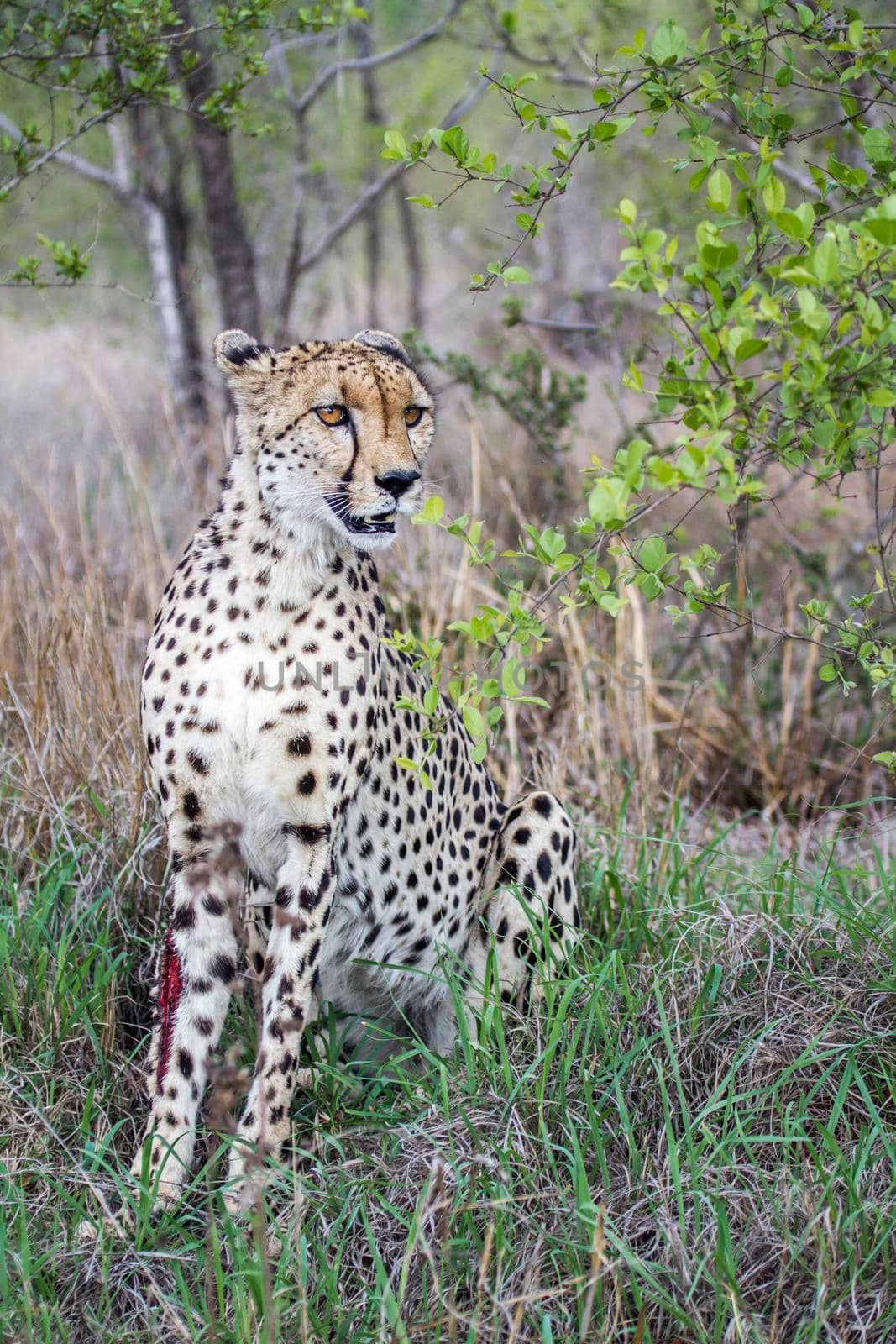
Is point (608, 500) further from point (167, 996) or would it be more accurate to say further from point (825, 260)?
point (167, 996)

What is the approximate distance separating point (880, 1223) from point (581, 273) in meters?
12.4

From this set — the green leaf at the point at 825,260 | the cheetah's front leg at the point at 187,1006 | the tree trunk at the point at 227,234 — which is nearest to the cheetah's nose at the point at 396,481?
the cheetah's front leg at the point at 187,1006

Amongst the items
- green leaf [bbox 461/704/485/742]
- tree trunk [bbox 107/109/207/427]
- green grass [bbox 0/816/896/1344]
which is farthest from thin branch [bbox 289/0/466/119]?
green leaf [bbox 461/704/485/742]

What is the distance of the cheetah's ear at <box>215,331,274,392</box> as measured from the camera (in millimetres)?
2500

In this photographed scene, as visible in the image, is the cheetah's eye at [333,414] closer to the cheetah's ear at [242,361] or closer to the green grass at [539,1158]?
the cheetah's ear at [242,361]

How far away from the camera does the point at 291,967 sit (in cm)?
238

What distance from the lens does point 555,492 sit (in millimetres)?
5098

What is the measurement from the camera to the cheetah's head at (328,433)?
238cm

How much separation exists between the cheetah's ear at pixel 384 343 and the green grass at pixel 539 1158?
51.0 inches

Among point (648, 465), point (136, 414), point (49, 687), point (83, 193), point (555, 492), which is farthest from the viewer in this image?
point (83, 193)

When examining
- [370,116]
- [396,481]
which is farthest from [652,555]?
[370,116]

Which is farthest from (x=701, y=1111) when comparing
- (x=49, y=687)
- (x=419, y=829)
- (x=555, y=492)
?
(x=555, y=492)

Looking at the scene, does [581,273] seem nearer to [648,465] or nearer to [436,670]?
[436,670]

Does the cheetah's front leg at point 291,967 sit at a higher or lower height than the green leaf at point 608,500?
lower
